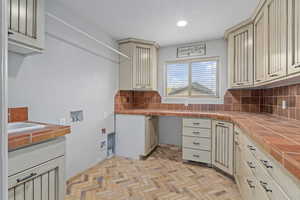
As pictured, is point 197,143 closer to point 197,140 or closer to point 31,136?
point 197,140

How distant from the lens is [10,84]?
4.59ft

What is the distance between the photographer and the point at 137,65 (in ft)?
10.00

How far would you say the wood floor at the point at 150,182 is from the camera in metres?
1.74

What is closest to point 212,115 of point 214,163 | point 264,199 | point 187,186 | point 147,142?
point 214,163

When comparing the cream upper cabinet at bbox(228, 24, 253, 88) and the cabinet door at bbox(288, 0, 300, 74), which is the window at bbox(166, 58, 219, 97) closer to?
the cream upper cabinet at bbox(228, 24, 253, 88)

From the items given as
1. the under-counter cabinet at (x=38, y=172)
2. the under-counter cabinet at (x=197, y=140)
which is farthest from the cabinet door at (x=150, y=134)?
the under-counter cabinet at (x=38, y=172)

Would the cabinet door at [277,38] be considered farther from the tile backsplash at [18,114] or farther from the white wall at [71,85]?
the tile backsplash at [18,114]

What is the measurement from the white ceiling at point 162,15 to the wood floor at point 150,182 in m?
2.40

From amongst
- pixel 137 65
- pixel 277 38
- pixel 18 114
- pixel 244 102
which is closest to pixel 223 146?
pixel 244 102

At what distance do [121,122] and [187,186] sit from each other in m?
1.62

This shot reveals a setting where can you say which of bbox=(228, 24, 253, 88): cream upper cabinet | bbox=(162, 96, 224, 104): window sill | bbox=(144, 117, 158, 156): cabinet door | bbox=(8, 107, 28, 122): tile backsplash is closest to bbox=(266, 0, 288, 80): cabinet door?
A: bbox=(228, 24, 253, 88): cream upper cabinet

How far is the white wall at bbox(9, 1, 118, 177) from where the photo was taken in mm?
1557

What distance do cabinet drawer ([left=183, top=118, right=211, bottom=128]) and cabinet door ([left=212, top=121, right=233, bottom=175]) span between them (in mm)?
113


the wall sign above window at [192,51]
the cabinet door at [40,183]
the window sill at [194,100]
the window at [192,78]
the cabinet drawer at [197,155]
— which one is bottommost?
the cabinet drawer at [197,155]
